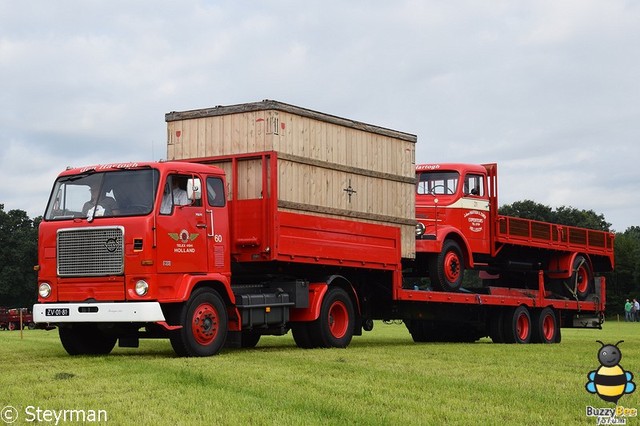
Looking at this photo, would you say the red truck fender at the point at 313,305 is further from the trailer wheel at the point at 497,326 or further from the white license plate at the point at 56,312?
the trailer wheel at the point at 497,326

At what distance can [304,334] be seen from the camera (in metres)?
18.8

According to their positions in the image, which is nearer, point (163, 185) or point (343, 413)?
point (343, 413)

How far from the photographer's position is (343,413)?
9.45 metres

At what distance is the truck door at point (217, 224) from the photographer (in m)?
16.5

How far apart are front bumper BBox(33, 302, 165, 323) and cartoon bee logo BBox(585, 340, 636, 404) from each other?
7239mm

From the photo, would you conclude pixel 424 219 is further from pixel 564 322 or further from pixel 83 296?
pixel 83 296

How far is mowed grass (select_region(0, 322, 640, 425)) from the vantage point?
9.38m

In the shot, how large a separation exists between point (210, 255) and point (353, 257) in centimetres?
376

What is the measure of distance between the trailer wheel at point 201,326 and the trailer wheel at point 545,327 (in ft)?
35.1

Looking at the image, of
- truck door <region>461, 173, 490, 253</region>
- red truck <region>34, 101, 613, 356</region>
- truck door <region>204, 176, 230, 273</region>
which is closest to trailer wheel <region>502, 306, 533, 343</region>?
red truck <region>34, 101, 613, 356</region>

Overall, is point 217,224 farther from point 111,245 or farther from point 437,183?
point 437,183

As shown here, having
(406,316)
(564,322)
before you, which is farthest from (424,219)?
(564,322)

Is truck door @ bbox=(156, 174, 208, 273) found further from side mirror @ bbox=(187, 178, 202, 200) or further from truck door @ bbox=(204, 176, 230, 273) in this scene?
truck door @ bbox=(204, 176, 230, 273)

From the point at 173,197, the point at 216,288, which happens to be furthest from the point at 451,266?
the point at 173,197
